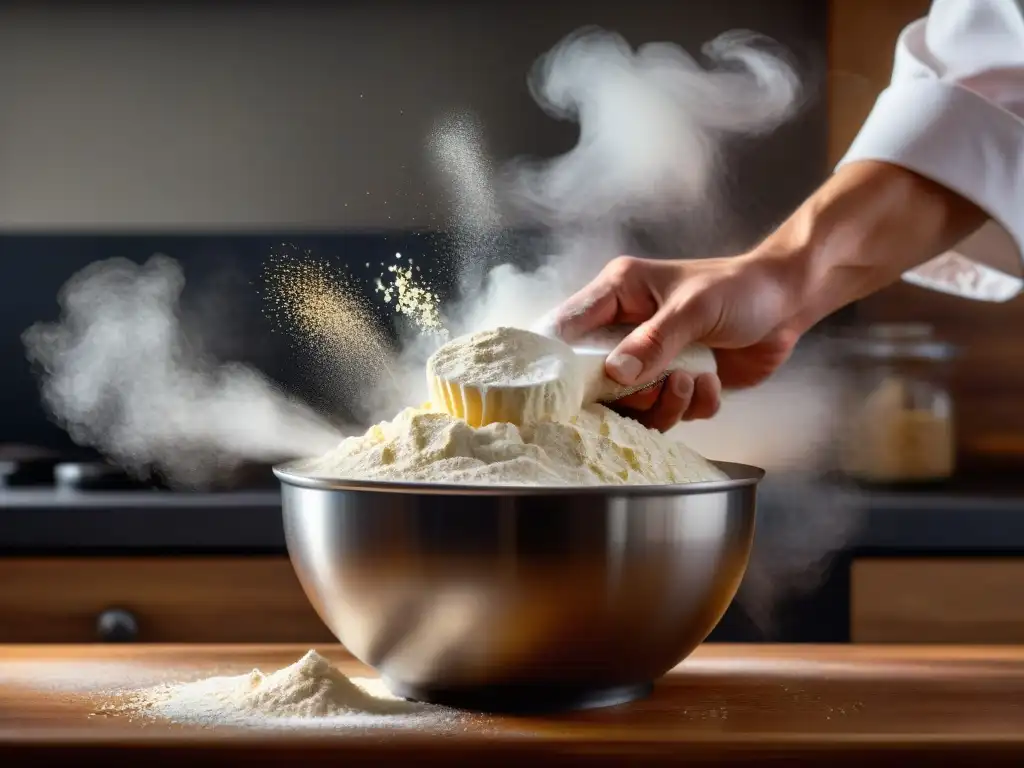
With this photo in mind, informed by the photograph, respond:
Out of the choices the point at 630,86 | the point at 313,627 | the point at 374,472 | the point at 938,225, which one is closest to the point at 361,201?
the point at 630,86

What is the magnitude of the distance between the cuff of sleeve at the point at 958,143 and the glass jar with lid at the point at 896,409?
2.51 ft

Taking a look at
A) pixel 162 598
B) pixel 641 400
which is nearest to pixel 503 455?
pixel 641 400

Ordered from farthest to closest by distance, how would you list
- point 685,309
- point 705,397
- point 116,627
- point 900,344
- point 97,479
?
point 900,344, point 97,479, point 116,627, point 705,397, point 685,309

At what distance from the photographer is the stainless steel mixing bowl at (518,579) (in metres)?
0.66

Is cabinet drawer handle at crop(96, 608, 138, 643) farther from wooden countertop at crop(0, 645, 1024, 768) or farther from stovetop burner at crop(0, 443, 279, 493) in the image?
wooden countertop at crop(0, 645, 1024, 768)

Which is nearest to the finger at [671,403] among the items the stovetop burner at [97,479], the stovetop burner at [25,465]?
the stovetop burner at [97,479]

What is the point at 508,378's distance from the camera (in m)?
0.73

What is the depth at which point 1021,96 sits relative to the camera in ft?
3.84

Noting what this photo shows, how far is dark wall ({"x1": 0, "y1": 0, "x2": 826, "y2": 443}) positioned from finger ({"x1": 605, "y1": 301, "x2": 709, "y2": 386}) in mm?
1043

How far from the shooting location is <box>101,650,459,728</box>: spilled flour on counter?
670 mm

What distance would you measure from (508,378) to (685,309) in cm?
30

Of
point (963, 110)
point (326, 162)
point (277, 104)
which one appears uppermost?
point (277, 104)

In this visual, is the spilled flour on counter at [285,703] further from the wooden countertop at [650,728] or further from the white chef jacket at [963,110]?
the white chef jacket at [963,110]

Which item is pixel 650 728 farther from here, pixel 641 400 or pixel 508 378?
pixel 641 400
